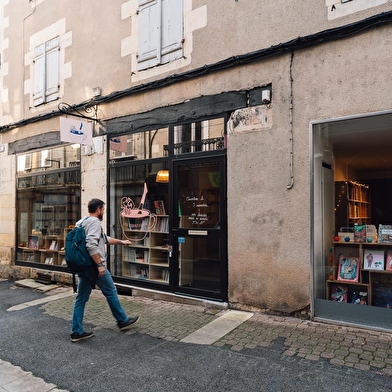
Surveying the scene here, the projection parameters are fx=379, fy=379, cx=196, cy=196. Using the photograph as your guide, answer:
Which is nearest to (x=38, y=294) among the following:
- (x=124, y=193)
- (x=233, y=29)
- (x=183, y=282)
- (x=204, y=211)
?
(x=124, y=193)

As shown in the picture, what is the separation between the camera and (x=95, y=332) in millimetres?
5102

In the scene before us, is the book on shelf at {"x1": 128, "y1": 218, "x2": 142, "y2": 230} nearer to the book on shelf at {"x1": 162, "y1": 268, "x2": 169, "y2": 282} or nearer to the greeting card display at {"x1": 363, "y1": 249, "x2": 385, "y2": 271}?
the book on shelf at {"x1": 162, "y1": 268, "x2": 169, "y2": 282}

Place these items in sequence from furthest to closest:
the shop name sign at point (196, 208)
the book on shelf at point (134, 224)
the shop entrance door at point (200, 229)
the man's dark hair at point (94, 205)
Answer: the book on shelf at point (134, 224) → the shop name sign at point (196, 208) → the shop entrance door at point (200, 229) → the man's dark hair at point (94, 205)

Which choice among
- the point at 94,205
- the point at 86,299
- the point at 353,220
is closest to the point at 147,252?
the point at 86,299

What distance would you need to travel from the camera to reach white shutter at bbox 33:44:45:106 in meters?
9.12

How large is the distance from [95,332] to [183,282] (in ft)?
6.02

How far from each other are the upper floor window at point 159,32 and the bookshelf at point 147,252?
290 cm

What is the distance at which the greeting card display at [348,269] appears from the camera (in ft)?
17.2

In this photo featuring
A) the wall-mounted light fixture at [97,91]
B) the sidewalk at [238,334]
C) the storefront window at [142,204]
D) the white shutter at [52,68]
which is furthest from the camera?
the white shutter at [52,68]

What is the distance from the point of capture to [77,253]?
4656 mm

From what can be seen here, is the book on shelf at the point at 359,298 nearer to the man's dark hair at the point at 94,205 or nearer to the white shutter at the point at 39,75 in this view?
the man's dark hair at the point at 94,205

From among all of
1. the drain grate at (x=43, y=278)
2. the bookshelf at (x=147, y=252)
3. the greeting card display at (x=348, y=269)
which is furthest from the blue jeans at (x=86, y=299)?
the drain grate at (x=43, y=278)

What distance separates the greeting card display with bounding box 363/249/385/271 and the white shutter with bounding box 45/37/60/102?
7338mm

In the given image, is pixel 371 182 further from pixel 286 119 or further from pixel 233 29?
pixel 233 29
